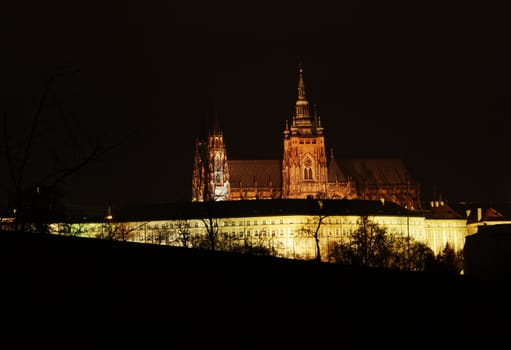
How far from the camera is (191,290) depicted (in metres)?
11.5

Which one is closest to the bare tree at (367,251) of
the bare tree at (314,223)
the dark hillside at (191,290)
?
the bare tree at (314,223)

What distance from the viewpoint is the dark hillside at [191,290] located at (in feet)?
33.9

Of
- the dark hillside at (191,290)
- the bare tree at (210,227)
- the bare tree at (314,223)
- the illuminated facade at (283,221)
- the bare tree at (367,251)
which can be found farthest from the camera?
the illuminated facade at (283,221)

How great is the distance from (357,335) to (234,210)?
497 ft

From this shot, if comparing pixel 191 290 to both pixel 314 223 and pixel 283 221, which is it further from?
pixel 283 221

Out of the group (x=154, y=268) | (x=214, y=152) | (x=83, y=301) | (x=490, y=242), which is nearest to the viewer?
(x=83, y=301)

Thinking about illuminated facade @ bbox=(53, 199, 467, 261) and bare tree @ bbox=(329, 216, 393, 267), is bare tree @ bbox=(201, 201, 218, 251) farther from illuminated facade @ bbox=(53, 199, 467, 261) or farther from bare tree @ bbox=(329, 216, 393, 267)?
bare tree @ bbox=(329, 216, 393, 267)

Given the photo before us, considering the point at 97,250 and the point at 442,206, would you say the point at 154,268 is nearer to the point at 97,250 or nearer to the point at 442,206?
the point at 97,250

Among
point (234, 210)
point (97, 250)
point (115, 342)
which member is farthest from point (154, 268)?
point (234, 210)

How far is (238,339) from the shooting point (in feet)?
34.2

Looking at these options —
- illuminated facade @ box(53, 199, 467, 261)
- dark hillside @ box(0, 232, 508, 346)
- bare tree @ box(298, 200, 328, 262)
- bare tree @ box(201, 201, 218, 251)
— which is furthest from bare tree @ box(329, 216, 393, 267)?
dark hillside @ box(0, 232, 508, 346)

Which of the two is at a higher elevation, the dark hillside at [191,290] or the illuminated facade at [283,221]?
the illuminated facade at [283,221]

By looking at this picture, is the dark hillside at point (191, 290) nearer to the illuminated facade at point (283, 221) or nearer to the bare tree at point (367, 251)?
the bare tree at point (367, 251)

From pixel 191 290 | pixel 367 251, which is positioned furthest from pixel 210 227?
pixel 191 290
